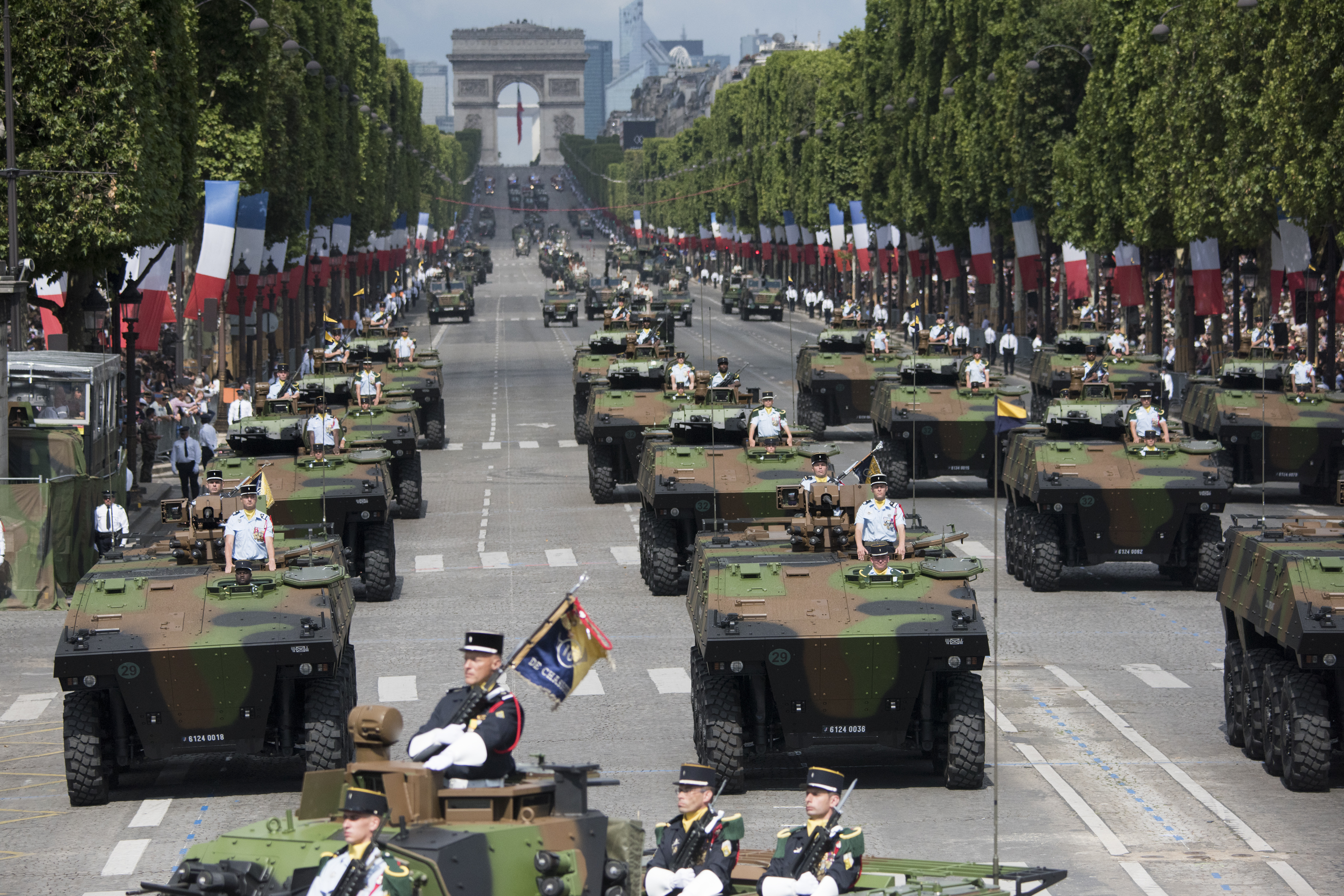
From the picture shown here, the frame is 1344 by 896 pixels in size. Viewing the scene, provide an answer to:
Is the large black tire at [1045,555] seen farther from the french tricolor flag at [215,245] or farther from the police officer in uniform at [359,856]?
the french tricolor flag at [215,245]

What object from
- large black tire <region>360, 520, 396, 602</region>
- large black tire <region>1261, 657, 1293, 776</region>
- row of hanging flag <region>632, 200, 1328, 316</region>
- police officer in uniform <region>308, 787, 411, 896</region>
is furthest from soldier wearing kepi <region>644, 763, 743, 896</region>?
row of hanging flag <region>632, 200, 1328, 316</region>

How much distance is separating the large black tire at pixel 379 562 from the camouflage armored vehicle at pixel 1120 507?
6.98 m

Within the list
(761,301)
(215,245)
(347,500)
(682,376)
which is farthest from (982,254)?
(347,500)

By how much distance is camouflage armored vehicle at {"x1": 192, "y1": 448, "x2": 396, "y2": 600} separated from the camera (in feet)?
80.9

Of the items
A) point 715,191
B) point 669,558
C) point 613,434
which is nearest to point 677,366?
point 613,434

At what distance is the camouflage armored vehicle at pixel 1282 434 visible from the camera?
99.3 ft

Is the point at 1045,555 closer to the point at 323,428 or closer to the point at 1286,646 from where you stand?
the point at 1286,646

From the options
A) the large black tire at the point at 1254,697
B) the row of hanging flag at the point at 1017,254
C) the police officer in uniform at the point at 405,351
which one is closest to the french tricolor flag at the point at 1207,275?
the row of hanging flag at the point at 1017,254

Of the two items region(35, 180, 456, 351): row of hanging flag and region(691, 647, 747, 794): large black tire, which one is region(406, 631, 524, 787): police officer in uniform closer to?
region(691, 647, 747, 794): large black tire

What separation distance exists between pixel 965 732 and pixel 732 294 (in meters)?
78.8

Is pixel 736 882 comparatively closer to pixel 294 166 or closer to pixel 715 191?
pixel 294 166

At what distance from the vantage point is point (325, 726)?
1553 centimetres

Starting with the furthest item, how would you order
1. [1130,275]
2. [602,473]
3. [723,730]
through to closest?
[1130,275] → [602,473] → [723,730]

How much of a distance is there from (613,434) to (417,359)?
1139 centimetres
